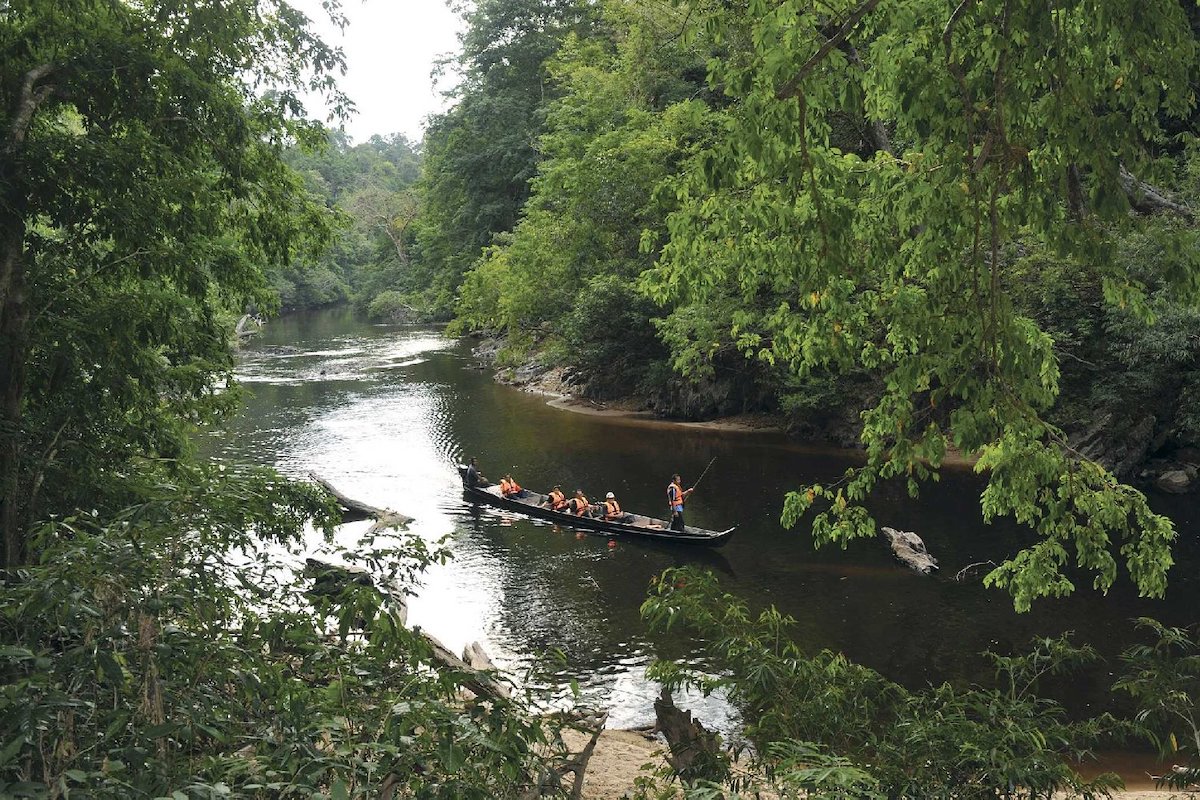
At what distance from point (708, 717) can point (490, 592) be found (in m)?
5.57

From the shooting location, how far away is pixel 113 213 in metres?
6.99

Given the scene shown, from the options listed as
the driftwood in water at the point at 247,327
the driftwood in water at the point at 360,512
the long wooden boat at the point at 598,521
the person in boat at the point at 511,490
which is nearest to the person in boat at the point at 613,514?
the long wooden boat at the point at 598,521

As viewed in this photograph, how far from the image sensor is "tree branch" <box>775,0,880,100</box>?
181 inches

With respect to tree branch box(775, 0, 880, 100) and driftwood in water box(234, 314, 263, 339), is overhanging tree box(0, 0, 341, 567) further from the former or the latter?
driftwood in water box(234, 314, 263, 339)

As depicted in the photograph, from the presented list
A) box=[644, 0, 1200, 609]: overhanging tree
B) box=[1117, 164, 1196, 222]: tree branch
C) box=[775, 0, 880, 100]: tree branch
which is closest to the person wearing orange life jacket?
box=[644, 0, 1200, 609]: overhanging tree

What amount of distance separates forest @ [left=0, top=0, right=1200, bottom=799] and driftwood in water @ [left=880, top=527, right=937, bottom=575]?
5.02 m

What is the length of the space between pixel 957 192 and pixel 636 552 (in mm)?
13173

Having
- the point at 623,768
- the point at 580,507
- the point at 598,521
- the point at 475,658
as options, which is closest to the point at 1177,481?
the point at 598,521

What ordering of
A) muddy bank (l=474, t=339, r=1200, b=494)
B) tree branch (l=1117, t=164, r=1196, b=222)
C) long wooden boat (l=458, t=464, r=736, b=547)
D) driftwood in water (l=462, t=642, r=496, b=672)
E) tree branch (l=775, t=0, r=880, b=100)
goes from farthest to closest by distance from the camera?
muddy bank (l=474, t=339, r=1200, b=494)
long wooden boat (l=458, t=464, r=736, b=547)
driftwood in water (l=462, t=642, r=496, b=672)
tree branch (l=1117, t=164, r=1196, b=222)
tree branch (l=775, t=0, r=880, b=100)

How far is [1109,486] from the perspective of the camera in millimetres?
5934

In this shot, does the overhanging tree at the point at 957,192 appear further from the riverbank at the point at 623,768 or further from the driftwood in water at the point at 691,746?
the riverbank at the point at 623,768

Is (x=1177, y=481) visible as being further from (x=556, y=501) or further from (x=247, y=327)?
(x=247, y=327)

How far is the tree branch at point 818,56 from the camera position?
459cm

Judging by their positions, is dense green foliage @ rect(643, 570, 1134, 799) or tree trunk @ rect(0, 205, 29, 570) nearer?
dense green foliage @ rect(643, 570, 1134, 799)
